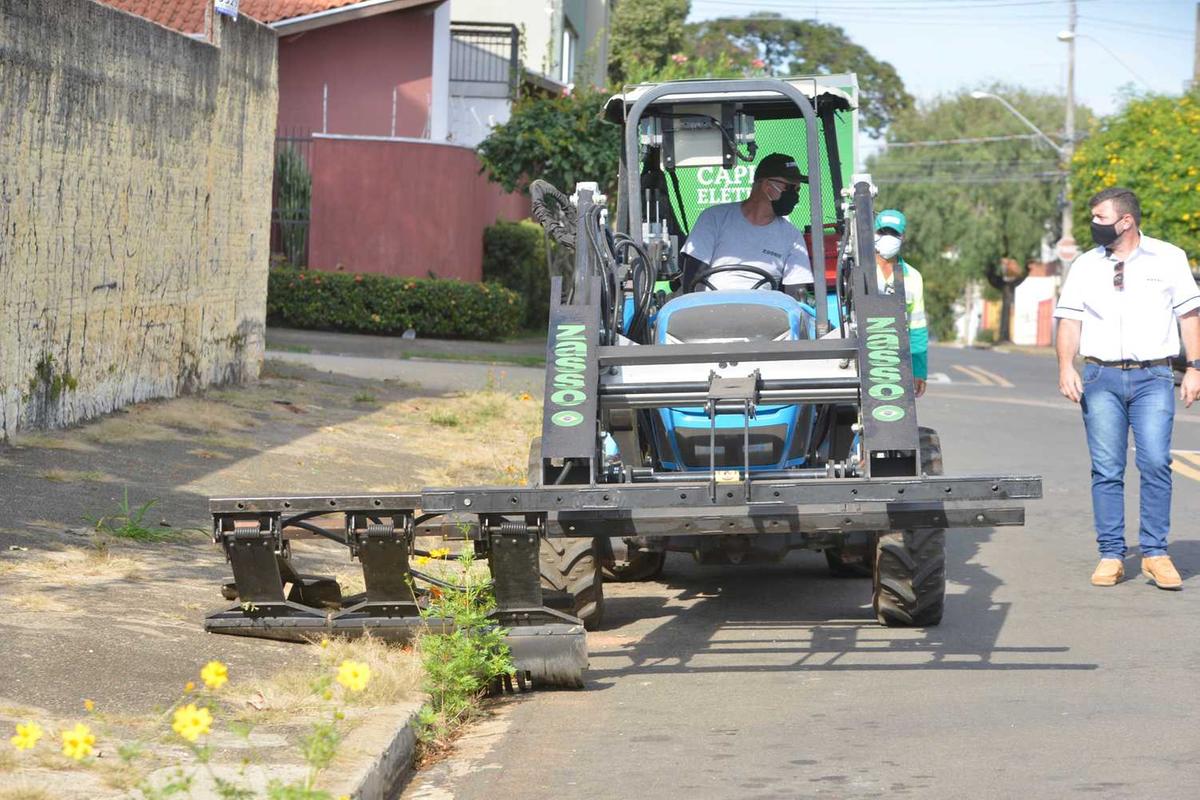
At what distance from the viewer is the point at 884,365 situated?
738 cm

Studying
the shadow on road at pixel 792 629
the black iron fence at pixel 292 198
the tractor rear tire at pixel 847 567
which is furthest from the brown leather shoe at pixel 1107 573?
the black iron fence at pixel 292 198

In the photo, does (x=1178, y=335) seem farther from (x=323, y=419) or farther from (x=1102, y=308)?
(x=323, y=419)

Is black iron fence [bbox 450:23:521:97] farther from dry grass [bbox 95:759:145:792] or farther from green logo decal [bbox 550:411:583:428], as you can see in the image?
dry grass [bbox 95:759:145:792]

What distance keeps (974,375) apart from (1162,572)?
22.1 m

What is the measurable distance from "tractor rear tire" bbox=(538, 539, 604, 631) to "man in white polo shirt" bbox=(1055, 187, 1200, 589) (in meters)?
3.05

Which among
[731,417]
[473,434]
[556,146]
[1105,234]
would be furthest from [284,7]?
[731,417]

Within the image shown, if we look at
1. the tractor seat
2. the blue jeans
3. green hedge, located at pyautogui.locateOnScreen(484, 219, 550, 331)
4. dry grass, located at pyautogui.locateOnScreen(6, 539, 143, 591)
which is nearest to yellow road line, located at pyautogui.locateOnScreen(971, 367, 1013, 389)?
green hedge, located at pyautogui.locateOnScreen(484, 219, 550, 331)

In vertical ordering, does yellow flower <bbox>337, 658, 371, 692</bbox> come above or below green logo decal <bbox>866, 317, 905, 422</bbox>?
below

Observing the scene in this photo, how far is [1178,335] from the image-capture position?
9664 millimetres

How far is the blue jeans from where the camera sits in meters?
9.53

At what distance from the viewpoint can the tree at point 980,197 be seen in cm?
6694

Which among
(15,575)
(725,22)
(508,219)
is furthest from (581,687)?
(725,22)

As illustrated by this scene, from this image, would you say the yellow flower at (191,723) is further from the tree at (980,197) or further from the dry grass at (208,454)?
the tree at (980,197)

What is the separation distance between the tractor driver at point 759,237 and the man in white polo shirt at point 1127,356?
1644 mm
